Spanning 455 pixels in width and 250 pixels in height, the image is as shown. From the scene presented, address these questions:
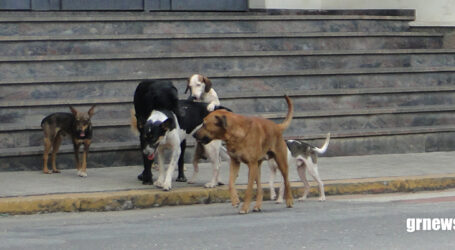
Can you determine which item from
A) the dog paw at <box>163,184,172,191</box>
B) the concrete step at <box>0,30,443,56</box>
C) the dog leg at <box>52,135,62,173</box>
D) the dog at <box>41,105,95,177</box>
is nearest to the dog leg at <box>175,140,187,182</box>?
the dog paw at <box>163,184,172,191</box>

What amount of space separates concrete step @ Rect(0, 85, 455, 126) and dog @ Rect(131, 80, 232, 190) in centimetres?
182

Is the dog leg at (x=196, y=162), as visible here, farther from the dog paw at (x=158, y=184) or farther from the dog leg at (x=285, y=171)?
the dog leg at (x=285, y=171)

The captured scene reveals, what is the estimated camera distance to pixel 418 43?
17.1 meters

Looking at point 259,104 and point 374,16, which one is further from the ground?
point 374,16

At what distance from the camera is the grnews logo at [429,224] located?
9.21 metres

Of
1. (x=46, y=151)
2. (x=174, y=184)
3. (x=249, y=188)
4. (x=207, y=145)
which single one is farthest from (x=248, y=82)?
(x=249, y=188)

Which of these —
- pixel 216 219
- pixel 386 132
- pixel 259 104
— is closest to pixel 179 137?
pixel 216 219

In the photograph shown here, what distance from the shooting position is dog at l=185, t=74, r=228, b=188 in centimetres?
1200

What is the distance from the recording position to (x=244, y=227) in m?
9.56

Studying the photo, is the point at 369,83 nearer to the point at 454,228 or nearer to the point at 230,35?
the point at 230,35

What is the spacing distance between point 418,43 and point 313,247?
9.34 m

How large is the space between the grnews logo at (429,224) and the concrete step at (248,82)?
5445mm

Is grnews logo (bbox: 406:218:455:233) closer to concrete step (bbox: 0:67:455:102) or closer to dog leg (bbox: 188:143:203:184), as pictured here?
dog leg (bbox: 188:143:203:184)

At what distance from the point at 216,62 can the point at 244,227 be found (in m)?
6.23
